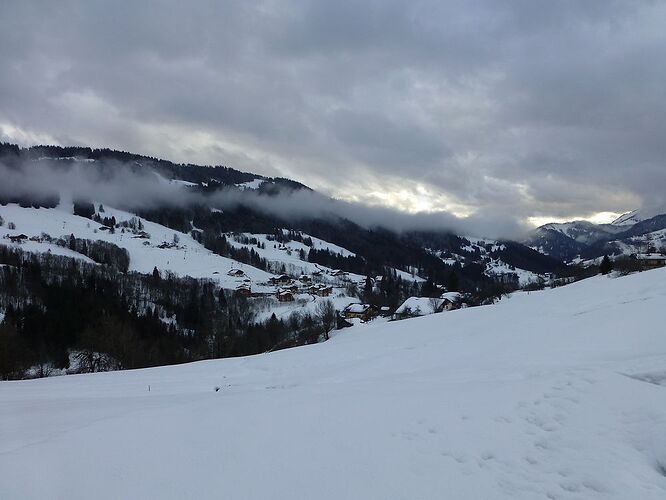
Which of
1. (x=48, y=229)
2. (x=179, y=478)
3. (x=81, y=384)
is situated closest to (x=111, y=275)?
(x=48, y=229)

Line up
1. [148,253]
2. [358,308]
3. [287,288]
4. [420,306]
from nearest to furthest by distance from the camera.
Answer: [420,306] → [358,308] → [287,288] → [148,253]

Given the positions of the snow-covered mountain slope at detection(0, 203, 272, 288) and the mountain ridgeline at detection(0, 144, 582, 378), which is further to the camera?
the snow-covered mountain slope at detection(0, 203, 272, 288)

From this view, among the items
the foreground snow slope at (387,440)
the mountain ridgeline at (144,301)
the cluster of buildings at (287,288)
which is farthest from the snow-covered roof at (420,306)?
the foreground snow slope at (387,440)

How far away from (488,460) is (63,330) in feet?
266

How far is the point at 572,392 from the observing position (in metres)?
9.42

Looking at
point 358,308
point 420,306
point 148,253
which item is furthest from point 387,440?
point 148,253

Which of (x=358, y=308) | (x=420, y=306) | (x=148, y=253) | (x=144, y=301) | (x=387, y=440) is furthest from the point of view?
(x=148, y=253)

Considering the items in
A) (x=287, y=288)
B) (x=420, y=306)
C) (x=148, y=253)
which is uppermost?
(x=148, y=253)

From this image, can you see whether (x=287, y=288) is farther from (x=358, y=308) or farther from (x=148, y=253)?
(x=148, y=253)

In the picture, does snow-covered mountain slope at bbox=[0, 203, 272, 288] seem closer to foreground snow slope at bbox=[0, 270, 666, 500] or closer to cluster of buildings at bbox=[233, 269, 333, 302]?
cluster of buildings at bbox=[233, 269, 333, 302]

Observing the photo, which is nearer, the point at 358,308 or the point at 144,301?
the point at 358,308

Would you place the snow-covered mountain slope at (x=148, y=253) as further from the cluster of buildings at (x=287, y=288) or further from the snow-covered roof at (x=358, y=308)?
the snow-covered roof at (x=358, y=308)

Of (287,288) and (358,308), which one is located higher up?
(287,288)

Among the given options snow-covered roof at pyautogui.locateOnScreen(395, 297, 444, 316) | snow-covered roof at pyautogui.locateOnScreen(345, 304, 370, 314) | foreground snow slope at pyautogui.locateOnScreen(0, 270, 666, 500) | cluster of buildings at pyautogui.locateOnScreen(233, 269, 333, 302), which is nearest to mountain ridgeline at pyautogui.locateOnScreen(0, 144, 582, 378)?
cluster of buildings at pyautogui.locateOnScreen(233, 269, 333, 302)
